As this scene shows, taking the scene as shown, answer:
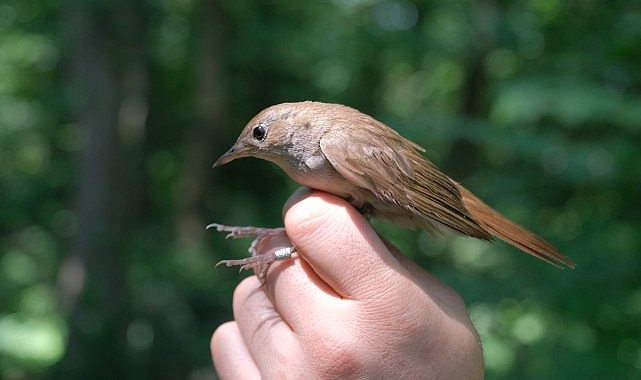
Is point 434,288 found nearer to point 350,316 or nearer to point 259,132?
point 350,316

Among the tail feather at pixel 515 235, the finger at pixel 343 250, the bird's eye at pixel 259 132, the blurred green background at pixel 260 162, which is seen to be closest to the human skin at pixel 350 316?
the finger at pixel 343 250

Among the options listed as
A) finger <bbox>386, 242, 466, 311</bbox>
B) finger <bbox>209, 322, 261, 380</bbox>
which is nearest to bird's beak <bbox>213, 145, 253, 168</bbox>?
finger <bbox>209, 322, 261, 380</bbox>

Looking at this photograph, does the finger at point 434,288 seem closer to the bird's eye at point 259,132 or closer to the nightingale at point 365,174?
the nightingale at point 365,174

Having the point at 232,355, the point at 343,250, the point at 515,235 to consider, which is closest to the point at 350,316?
the point at 343,250

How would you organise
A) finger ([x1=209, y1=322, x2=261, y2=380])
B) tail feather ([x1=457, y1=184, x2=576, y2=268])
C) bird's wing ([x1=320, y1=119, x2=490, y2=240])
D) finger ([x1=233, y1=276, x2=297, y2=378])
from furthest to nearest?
tail feather ([x1=457, y1=184, x2=576, y2=268]) → bird's wing ([x1=320, y1=119, x2=490, y2=240]) → finger ([x1=209, y1=322, x2=261, y2=380]) → finger ([x1=233, y1=276, x2=297, y2=378])

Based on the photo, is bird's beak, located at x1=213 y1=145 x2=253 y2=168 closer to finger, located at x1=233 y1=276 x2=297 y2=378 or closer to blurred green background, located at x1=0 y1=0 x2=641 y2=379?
finger, located at x1=233 y1=276 x2=297 y2=378

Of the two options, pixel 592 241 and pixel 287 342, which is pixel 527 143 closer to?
pixel 592 241
